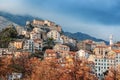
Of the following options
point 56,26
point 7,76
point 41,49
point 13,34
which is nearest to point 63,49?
point 41,49

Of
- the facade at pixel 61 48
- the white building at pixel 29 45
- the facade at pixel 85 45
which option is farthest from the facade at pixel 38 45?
the facade at pixel 85 45

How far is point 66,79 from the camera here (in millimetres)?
58938

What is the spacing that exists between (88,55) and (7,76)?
64.3 m

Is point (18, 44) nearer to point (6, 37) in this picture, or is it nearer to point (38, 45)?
point (6, 37)

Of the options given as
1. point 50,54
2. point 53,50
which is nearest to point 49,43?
point 53,50

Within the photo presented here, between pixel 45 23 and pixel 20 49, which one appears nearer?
pixel 20 49

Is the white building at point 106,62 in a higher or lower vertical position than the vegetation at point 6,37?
lower

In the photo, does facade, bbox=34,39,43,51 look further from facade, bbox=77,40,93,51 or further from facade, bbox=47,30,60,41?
facade, bbox=77,40,93,51

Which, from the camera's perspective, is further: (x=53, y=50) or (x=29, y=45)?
(x=29, y=45)

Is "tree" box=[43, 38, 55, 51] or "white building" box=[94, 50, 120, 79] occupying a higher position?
"tree" box=[43, 38, 55, 51]

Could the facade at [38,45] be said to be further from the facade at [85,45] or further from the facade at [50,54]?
the facade at [85,45]

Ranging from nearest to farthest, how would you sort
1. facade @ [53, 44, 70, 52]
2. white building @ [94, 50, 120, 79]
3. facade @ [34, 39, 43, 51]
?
white building @ [94, 50, 120, 79]
facade @ [34, 39, 43, 51]
facade @ [53, 44, 70, 52]

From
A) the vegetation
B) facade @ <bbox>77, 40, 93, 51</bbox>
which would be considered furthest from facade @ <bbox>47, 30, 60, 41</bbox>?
the vegetation

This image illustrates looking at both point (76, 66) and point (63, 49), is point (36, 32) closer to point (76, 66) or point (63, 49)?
point (63, 49)
